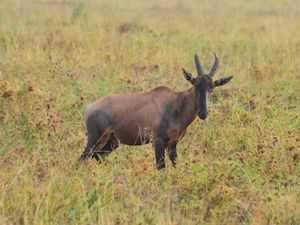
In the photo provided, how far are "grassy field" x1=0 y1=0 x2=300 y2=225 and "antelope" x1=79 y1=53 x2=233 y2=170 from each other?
0.25 m

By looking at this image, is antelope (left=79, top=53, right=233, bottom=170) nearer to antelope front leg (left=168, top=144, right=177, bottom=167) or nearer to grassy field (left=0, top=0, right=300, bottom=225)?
antelope front leg (left=168, top=144, right=177, bottom=167)

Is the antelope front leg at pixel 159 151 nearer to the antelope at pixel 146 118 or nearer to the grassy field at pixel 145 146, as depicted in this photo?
the antelope at pixel 146 118

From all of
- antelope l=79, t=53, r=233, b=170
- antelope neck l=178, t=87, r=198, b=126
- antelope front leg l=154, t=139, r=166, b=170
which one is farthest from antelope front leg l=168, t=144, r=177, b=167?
antelope neck l=178, t=87, r=198, b=126

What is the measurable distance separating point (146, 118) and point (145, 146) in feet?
2.22

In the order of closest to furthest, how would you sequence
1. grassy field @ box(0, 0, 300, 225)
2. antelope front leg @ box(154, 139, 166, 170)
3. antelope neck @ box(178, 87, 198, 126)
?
grassy field @ box(0, 0, 300, 225) → antelope front leg @ box(154, 139, 166, 170) → antelope neck @ box(178, 87, 198, 126)

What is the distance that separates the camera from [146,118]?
286 inches

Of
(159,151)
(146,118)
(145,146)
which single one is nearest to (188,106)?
(146,118)

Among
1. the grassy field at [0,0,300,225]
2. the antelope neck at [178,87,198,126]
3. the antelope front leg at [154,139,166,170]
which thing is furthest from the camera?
the antelope neck at [178,87,198,126]

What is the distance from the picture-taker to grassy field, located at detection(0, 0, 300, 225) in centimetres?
564

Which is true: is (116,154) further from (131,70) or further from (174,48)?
(174,48)

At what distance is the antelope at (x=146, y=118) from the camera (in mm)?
7152

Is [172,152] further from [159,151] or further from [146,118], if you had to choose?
[146,118]

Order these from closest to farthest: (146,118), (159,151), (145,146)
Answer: (159,151)
(146,118)
(145,146)

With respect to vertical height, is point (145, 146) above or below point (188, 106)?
below
